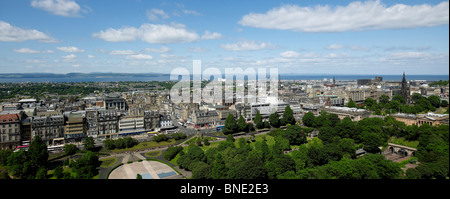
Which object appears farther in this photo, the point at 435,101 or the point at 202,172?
the point at 435,101

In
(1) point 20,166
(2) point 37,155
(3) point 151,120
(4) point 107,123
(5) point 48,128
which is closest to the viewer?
(1) point 20,166

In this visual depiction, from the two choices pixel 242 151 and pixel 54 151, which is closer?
pixel 242 151

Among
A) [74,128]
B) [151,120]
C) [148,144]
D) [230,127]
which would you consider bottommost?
[148,144]

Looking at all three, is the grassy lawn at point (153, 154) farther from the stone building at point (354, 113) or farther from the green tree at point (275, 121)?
the stone building at point (354, 113)

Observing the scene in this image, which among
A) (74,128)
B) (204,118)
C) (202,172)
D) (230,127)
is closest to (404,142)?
(230,127)

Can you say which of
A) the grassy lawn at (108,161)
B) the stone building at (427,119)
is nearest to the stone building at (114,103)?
the grassy lawn at (108,161)

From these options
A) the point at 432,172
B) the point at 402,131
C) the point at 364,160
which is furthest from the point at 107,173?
the point at 402,131

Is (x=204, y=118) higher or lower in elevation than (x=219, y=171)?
higher

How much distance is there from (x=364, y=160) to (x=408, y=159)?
22.4ft

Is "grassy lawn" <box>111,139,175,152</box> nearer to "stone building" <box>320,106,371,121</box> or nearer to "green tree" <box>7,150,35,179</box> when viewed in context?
"green tree" <box>7,150,35,179</box>

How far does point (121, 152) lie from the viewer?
21719 mm

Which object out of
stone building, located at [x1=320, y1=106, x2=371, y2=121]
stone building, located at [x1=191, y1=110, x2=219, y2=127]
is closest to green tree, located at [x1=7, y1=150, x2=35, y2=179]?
stone building, located at [x1=191, y1=110, x2=219, y2=127]

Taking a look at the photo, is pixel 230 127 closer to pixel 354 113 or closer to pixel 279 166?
pixel 279 166
